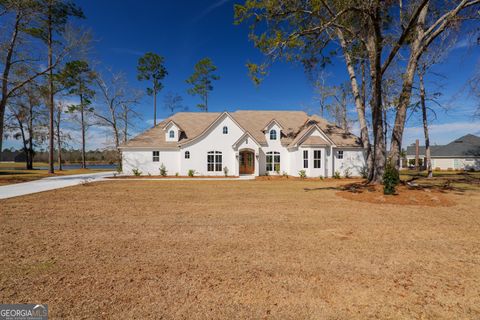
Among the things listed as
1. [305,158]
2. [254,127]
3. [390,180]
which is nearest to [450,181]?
[305,158]

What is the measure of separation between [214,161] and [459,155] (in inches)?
1764

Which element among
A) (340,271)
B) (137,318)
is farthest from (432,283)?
(137,318)

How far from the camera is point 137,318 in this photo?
250 cm

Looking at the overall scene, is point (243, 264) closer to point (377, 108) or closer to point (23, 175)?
point (377, 108)

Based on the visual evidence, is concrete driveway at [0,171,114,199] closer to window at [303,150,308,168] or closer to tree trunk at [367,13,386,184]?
window at [303,150,308,168]

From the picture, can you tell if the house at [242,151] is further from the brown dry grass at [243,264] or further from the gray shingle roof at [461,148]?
the gray shingle roof at [461,148]

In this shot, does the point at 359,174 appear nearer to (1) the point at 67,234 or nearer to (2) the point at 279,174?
(2) the point at 279,174

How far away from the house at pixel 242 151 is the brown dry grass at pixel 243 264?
1279 cm

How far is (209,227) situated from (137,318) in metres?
3.51

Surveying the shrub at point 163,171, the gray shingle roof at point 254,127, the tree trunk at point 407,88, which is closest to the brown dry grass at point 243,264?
the tree trunk at point 407,88

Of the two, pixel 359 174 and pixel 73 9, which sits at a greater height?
pixel 73 9

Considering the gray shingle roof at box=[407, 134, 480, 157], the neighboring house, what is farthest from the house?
the gray shingle roof at box=[407, 134, 480, 157]

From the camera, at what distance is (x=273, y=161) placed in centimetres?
2141

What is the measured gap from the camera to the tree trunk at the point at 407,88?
37.4 feet
